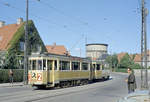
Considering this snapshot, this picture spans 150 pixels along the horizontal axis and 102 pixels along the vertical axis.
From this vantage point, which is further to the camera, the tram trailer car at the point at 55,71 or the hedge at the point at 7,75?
the hedge at the point at 7,75

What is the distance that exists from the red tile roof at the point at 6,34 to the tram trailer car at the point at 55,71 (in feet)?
59.3

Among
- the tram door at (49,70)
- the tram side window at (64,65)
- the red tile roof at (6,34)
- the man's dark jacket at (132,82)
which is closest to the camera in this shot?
the man's dark jacket at (132,82)

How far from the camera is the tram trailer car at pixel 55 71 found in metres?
18.0

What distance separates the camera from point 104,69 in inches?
1218

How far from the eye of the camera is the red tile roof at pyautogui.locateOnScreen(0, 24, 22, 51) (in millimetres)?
37791

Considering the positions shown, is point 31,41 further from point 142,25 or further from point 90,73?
point 142,25

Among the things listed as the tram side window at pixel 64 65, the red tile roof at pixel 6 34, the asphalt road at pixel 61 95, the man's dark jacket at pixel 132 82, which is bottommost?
the asphalt road at pixel 61 95

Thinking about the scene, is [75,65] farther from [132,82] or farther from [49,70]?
[132,82]

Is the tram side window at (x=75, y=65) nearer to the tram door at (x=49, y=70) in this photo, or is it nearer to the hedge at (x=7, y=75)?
the tram door at (x=49, y=70)

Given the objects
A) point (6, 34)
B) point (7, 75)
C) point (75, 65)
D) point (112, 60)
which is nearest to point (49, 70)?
point (75, 65)

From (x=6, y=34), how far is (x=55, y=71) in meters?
24.3

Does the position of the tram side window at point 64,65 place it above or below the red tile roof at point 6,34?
below

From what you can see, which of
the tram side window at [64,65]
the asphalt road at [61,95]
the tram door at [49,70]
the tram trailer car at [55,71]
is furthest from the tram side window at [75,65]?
the asphalt road at [61,95]

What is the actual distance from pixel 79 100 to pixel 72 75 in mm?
9297
